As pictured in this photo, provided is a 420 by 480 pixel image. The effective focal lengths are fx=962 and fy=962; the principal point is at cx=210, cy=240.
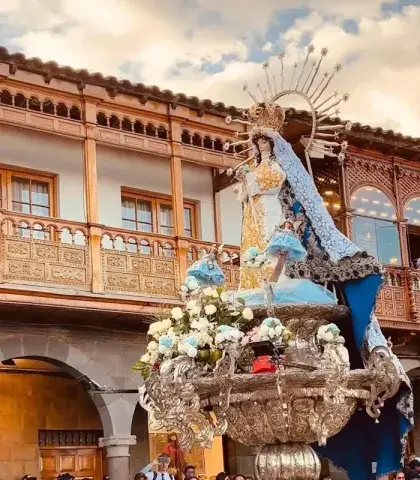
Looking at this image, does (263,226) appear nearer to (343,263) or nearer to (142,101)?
(343,263)

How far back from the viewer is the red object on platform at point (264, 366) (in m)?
6.46

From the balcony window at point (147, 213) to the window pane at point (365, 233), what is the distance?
128 inches

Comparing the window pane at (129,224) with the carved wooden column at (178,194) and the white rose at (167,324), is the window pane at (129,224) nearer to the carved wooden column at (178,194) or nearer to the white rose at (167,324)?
the carved wooden column at (178,194)

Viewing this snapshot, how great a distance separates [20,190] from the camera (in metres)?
16.3

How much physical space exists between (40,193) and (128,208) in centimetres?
180

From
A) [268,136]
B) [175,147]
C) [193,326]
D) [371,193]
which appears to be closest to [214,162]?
[175,147]

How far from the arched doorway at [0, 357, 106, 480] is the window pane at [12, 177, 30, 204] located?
2.75 metres

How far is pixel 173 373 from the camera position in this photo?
21.9 feet

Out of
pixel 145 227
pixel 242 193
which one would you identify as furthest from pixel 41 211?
pixel 242 193

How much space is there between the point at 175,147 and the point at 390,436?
9.01 meters

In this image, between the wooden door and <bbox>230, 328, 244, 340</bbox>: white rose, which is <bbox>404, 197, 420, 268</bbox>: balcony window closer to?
the wooden door

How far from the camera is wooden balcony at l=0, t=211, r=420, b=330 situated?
13836mm

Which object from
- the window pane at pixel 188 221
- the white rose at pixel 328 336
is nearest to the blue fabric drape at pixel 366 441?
the white rose at pixel 328 336

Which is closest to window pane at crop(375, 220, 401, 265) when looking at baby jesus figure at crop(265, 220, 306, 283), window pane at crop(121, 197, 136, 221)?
window pane at crop(121, 197, 136, 221)
